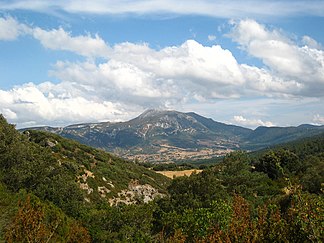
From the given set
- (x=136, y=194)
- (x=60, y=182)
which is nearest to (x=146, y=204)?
(x=60, y=182)

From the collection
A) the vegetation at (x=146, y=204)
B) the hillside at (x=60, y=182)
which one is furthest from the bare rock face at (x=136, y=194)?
the vegetation at (x=146, y=204)

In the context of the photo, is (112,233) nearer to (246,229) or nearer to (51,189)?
(51,189)

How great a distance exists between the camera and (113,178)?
6184 centimetres

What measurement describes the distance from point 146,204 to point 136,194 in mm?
25937

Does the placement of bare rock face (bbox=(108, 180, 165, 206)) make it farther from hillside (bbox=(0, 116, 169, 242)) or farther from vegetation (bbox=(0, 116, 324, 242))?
vegetation (bbox=(0, 116, 324, 242))

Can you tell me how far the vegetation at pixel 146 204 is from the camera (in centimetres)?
884

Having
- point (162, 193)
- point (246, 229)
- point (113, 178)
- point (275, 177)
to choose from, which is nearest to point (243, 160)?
point (275, 177)

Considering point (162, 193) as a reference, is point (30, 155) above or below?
above

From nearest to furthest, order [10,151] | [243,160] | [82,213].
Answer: [82,213], [10,151], [243,160]

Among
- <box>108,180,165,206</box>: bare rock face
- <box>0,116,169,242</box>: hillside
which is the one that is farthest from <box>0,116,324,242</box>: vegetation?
<box>108,180,165,206</box>: bare rock face

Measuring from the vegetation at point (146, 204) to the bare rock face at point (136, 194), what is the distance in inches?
37.6

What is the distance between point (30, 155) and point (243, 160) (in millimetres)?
31453

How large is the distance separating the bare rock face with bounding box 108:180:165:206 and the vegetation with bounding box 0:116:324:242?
955mm

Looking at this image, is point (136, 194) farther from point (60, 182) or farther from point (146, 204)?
point (146, 204)
